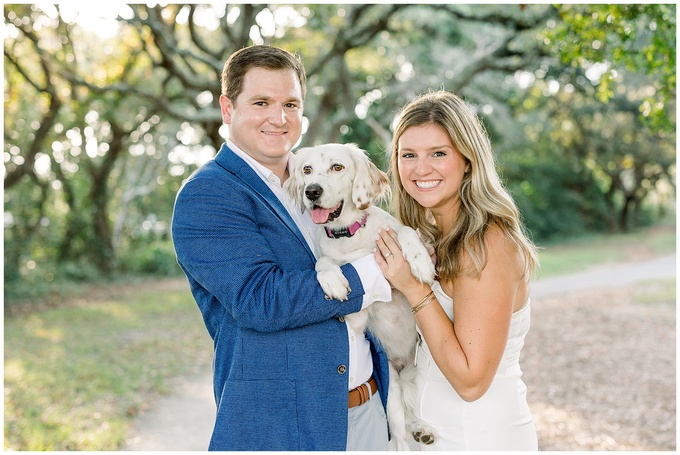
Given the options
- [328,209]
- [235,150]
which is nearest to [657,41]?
[328,209]

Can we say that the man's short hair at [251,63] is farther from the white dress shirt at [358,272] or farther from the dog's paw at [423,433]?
the dog's paw at [423,433]

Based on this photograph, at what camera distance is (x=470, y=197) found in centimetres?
275

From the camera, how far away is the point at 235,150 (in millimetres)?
2826

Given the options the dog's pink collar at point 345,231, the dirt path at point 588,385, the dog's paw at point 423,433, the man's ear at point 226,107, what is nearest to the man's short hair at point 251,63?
the man's ear at point 226,107

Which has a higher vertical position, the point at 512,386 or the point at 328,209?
the point at 328,209

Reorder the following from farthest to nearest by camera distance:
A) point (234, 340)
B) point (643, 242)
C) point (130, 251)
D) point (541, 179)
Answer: point (541, 179), point (643, 242), point (130, 251), point (234, 340)

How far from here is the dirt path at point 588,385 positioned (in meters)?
6.60

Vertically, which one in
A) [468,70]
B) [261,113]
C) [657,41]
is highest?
[468,70]

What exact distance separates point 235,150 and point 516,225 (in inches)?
50.4

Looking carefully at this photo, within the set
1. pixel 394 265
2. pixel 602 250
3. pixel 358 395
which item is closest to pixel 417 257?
pixel 394 265

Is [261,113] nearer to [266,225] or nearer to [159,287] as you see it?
[266,225]

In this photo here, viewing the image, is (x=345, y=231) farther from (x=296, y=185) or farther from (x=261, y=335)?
(x=261, y=335)

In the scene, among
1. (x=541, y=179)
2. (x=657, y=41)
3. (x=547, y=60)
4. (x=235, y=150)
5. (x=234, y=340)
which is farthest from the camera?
(x=541, y=179)

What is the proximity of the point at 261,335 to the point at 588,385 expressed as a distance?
23.4ft
